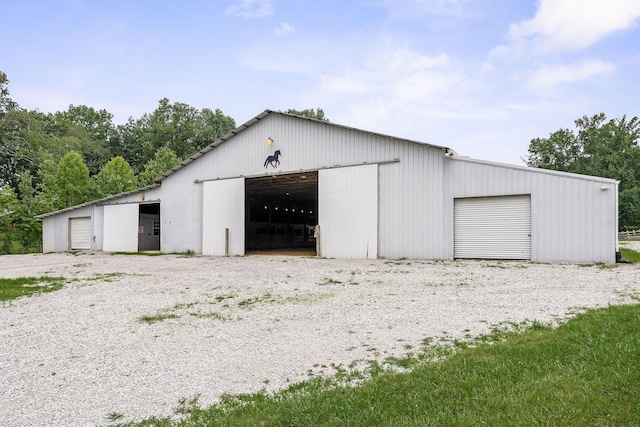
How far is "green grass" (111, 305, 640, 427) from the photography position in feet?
7.70

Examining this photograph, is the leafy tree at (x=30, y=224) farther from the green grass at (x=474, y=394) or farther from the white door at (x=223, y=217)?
the green grass at (x=474, y=394)

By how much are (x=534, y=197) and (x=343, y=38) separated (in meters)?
8.80

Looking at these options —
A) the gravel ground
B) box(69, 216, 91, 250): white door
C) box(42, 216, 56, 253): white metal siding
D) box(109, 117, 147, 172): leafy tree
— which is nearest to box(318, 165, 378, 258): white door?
the gravel ground

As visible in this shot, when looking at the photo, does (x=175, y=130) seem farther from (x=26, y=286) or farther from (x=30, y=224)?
(x=26, y=286)

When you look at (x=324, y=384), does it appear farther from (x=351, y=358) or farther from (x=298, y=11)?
(x=298, y=11)

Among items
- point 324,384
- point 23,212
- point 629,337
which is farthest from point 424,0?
point 23,212

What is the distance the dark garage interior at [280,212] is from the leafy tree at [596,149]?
3583 cm

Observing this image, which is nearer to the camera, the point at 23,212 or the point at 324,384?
the point at 324,384

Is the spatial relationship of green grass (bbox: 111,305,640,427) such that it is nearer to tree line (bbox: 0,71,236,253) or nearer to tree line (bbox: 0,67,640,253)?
tree line (bbox: 0,71,236,253)

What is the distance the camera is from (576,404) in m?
2.43

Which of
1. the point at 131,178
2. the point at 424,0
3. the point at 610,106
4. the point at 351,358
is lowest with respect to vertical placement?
the point at 351,358

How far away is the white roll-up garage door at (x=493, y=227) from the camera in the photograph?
40.4 feet

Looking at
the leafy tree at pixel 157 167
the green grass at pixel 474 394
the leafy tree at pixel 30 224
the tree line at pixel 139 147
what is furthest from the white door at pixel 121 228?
the green grass at pixel 474 394

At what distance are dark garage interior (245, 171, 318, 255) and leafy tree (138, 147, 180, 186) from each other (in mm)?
13730
